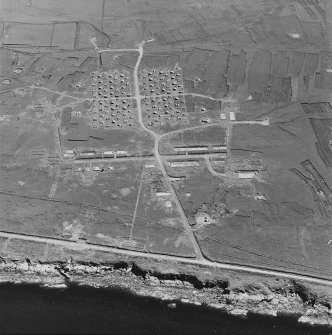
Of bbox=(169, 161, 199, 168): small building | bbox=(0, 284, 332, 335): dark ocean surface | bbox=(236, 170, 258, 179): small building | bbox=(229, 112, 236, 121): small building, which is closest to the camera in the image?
bbox=(0, 284, 332, 335): dark ocean surface

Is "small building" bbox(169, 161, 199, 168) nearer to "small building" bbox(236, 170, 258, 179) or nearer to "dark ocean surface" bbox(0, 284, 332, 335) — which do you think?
"small building" bbox(236, 170, 258, 179)

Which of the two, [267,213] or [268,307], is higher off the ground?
[267,213]

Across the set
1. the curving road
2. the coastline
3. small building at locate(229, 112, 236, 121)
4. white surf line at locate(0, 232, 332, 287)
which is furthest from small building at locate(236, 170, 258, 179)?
the coastline

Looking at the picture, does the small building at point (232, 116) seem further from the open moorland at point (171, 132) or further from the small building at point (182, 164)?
the small building at point (182, 164)

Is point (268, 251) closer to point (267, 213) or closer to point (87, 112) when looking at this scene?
point (267, 213)

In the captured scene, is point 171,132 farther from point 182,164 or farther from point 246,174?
point 246,174

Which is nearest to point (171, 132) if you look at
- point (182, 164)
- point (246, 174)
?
point (182, 164)

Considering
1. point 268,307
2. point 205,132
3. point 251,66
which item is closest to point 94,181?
point 205,132

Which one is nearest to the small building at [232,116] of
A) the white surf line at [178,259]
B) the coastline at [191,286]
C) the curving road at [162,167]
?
the curving road at [162,167]
